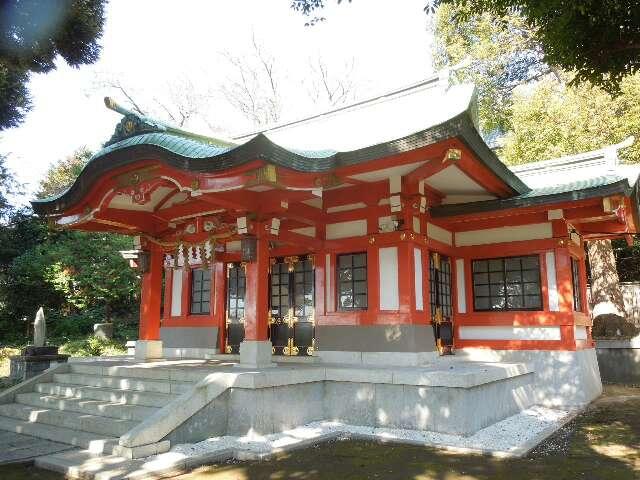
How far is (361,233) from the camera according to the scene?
9.85 metres

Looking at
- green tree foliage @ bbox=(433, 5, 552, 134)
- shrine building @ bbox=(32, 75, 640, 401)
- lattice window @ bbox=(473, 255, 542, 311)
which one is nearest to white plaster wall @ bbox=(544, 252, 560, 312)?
shrine building @ bbox=(32, 75, 640, 401)

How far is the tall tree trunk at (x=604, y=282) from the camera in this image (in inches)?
659

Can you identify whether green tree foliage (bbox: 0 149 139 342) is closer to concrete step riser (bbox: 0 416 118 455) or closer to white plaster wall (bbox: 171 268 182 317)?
white plaster wall (bbox: 171 268 182 317)

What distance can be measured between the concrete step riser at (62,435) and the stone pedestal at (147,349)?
2.72 m

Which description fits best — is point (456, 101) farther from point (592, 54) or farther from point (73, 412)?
point (73, 412)

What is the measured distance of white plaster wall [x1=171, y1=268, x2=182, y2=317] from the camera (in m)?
12.3

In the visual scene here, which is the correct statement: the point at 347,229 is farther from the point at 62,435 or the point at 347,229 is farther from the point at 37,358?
the point at 37,358

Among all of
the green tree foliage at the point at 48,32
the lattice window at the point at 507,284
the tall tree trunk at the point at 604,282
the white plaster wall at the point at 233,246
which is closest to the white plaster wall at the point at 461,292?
the lattice window at the point at 507,284

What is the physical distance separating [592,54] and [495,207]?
4371mm

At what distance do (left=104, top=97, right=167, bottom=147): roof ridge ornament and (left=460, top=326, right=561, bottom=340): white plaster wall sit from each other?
725 centimetres

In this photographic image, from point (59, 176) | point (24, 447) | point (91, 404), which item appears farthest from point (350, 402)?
point (59, 176)

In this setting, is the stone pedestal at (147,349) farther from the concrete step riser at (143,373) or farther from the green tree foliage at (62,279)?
the green tree foliage at (62,279)

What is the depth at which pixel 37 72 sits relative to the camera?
27.2 feet

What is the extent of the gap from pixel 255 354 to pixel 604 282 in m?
13.6
